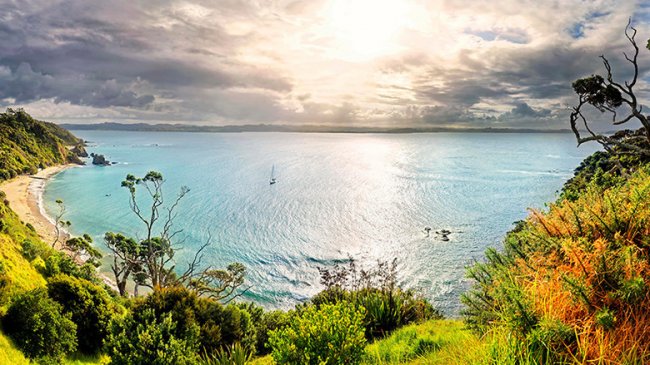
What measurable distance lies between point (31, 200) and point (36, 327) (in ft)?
240

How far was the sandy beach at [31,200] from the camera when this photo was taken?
52153 mm

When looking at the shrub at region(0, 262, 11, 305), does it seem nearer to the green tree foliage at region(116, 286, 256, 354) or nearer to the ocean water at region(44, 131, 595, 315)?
the green tree foliage at region(116, 286, 256, 354)

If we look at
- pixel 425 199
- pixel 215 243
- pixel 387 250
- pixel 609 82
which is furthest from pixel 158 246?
pixel 425 199

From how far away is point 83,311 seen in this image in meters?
11.7

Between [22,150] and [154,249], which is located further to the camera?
[22,150]

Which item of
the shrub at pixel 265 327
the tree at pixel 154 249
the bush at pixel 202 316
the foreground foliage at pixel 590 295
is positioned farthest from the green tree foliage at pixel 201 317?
the foreground foliage at pixel 590 295

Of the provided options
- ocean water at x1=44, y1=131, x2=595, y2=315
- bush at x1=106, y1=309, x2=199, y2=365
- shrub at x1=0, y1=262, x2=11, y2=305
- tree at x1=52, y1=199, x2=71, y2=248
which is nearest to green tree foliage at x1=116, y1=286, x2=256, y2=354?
bush at x1=106, y1=309, x2=199, y2=365

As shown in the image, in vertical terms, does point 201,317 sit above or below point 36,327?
below

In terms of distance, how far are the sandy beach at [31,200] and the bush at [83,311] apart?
4209 centimetres

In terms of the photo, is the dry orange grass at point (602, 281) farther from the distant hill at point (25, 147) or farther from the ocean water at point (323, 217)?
the distant hill at point (25, 147)

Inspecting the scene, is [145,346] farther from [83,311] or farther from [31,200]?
[31,200]

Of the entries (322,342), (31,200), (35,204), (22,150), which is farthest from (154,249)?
(22,150)

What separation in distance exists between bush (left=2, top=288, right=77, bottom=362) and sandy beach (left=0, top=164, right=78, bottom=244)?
44233mm

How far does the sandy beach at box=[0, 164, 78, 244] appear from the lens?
5215 centimetres
